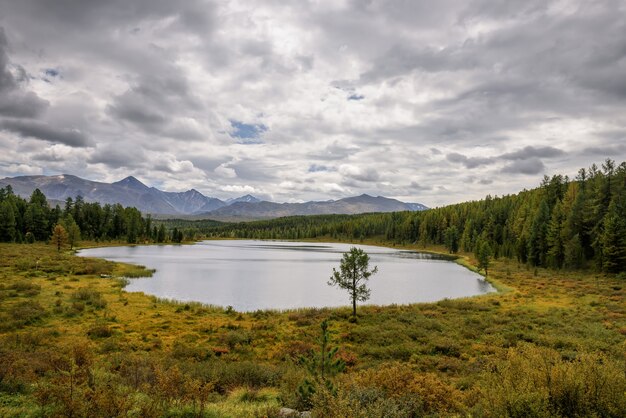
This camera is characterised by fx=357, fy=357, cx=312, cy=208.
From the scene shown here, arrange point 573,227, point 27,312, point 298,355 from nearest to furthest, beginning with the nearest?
point 298,355
point 27,312
point 573,227

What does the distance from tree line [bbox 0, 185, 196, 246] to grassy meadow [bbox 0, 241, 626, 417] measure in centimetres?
7084

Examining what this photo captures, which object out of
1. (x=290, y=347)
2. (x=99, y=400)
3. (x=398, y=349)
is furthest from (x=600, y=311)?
(x=99, y=400)

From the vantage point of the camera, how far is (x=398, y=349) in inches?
945

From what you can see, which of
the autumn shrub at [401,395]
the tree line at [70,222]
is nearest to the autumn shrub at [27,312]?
the autumn shrub at [401,395]

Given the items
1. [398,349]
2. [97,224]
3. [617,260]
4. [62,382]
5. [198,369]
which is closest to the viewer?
[62,382]

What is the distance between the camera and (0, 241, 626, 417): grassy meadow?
884 centimetres

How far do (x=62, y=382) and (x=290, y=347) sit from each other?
54.6ft

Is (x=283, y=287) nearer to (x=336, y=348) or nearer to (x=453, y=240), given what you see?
(x=336, y=348)

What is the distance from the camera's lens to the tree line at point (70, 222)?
110 metres

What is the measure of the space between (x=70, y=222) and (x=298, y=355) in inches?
5365

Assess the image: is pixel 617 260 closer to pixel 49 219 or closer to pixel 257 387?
pixel 257 387

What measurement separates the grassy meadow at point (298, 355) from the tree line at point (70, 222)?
232ft

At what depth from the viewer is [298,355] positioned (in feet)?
64.9

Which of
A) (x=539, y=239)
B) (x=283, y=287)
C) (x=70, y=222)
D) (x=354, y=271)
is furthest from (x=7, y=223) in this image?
(x=539, y=239)
